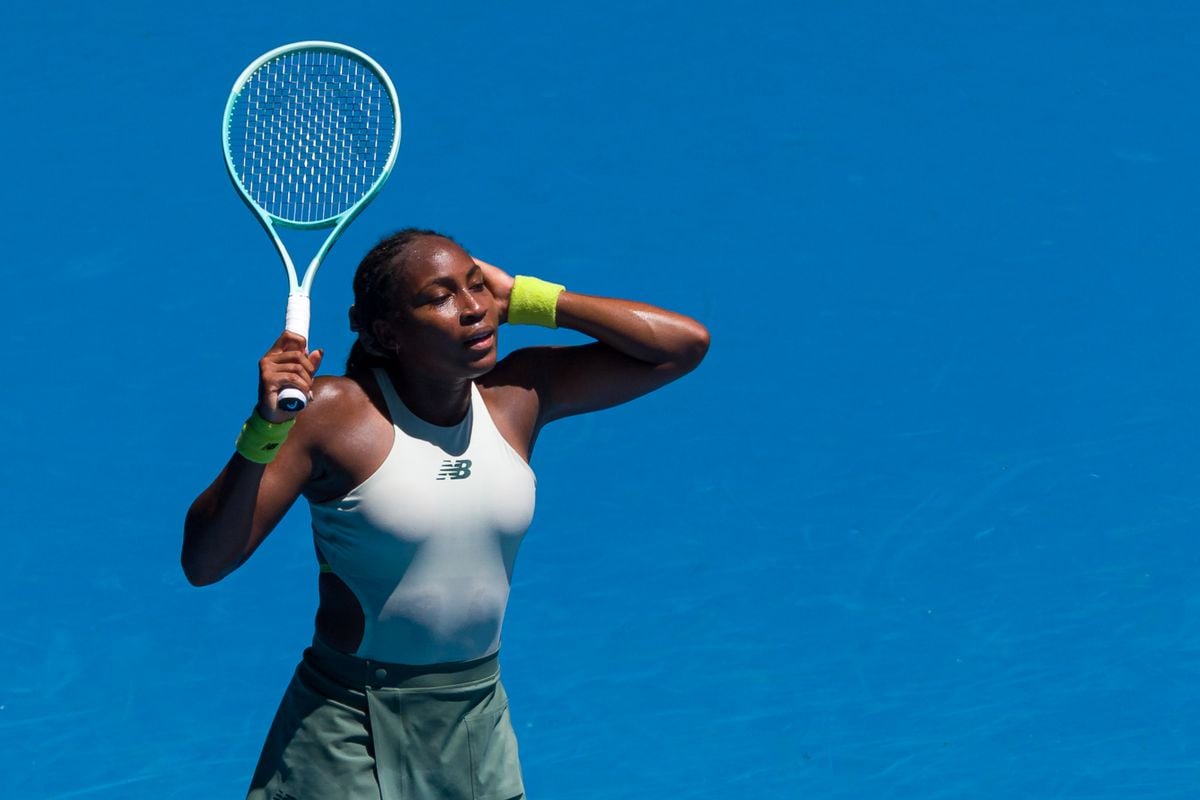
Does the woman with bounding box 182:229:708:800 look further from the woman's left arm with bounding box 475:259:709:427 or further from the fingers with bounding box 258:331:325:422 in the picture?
the fingers with bounding box 258:331:325:422

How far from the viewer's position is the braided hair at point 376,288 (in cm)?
333

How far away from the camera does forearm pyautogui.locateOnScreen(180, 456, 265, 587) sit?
3076 millimetres

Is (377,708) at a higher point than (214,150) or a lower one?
lower

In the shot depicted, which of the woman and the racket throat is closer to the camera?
the racket throat

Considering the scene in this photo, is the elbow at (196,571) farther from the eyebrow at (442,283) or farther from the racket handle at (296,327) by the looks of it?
the eyebrow at (442,283)

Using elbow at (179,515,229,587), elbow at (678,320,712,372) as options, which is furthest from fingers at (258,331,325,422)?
elbow at (678,320,712,372)

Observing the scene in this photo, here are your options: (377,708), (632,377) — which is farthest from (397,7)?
Answer: (377,708)

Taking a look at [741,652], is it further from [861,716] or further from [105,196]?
[105,196]

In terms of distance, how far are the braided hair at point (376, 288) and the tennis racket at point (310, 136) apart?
116mm

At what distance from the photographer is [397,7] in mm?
6270

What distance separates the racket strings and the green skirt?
2.66ft

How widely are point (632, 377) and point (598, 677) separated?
7.45 ft

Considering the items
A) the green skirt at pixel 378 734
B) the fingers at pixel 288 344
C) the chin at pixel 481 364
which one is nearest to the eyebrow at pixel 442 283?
the chin at pixel 481 364

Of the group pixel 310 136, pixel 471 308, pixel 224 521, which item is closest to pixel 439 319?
pixel 471 308
